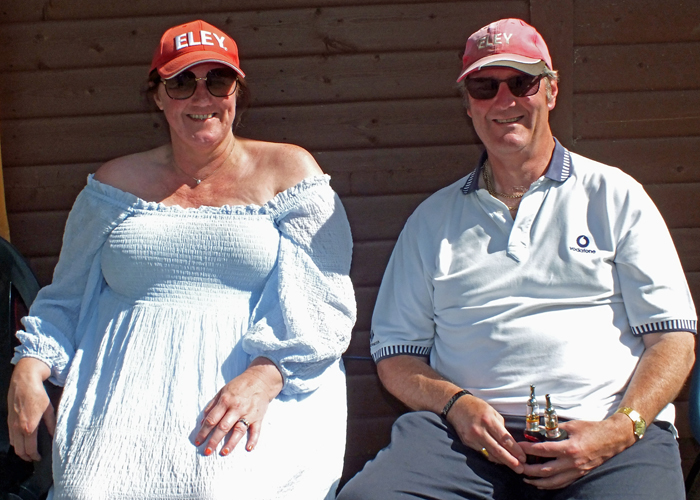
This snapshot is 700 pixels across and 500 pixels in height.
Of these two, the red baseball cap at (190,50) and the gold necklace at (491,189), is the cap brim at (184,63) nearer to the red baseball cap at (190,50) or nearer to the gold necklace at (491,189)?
the red baseball cap at (190,50)

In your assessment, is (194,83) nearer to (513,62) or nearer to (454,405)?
(513,62)

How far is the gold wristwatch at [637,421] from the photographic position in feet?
5.64

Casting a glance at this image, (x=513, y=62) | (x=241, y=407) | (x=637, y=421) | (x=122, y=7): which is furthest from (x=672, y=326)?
(x=122, y=7)

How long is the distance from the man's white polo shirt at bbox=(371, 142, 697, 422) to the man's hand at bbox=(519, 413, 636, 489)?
0.12 meters

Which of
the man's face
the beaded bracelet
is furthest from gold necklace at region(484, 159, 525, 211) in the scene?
the beaded bracelet

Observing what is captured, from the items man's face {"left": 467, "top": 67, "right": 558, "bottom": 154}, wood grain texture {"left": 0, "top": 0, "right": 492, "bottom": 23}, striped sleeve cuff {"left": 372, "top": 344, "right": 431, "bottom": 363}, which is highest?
wood grain texture {"left": 0, "top": 0, "right": 492, "bottom": 23}

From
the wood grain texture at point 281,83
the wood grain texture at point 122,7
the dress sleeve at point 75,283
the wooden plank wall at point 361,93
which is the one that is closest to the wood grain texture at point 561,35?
the wooden plank wall at point 361,93

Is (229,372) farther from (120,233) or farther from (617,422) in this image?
(617,422)

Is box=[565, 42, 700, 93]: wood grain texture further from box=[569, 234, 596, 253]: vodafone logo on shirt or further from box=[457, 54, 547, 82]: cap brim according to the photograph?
box=[569, 234, 596, 253]: vodafone logo on shirt

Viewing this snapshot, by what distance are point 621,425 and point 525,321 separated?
363 mm

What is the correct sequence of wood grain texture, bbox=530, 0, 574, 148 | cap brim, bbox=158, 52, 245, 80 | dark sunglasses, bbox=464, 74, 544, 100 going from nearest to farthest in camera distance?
dark sunglasses, bbox=464, 74, 544, 100 → cap brim, bbox=158, 52, 245, 80 → wood grain texture, bbox=530, 0, 574, 148

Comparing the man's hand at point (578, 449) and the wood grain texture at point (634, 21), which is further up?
the wood grain texture at point (634, 21)

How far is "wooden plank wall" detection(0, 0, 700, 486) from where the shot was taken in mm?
2799

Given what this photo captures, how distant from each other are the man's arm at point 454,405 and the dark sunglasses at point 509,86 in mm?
809
